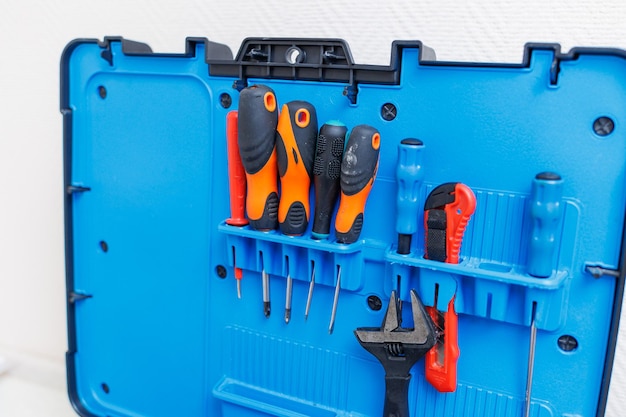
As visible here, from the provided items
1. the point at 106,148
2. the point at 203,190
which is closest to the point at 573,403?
the point at 203,190

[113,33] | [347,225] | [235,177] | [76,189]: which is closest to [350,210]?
[347,225]

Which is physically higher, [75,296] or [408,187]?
[408,187]

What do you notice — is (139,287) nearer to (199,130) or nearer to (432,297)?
(199,130)

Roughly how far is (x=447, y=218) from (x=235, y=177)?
217 millimetres

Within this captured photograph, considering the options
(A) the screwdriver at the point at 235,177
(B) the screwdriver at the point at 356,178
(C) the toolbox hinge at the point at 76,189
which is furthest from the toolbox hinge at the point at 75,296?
(B) the screwdriver at the point at 356,178

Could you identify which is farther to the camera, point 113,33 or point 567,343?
point 113,33

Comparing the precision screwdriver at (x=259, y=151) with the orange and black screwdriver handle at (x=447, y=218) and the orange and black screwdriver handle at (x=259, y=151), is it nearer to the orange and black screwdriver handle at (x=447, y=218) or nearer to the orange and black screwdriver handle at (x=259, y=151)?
the orange and black screwdriver handle at (x=259, y=151)

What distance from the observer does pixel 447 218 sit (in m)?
0.49

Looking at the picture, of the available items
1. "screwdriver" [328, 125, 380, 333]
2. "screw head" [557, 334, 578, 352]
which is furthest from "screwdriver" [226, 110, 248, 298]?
"screw head" [557, 334, 578, 352]

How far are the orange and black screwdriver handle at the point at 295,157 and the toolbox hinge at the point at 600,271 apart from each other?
0.26m

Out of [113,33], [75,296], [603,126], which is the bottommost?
[75,296]

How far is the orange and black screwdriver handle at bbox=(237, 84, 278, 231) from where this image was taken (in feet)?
1.71

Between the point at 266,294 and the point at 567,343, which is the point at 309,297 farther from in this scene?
the point at 567,343

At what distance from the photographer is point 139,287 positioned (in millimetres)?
681
